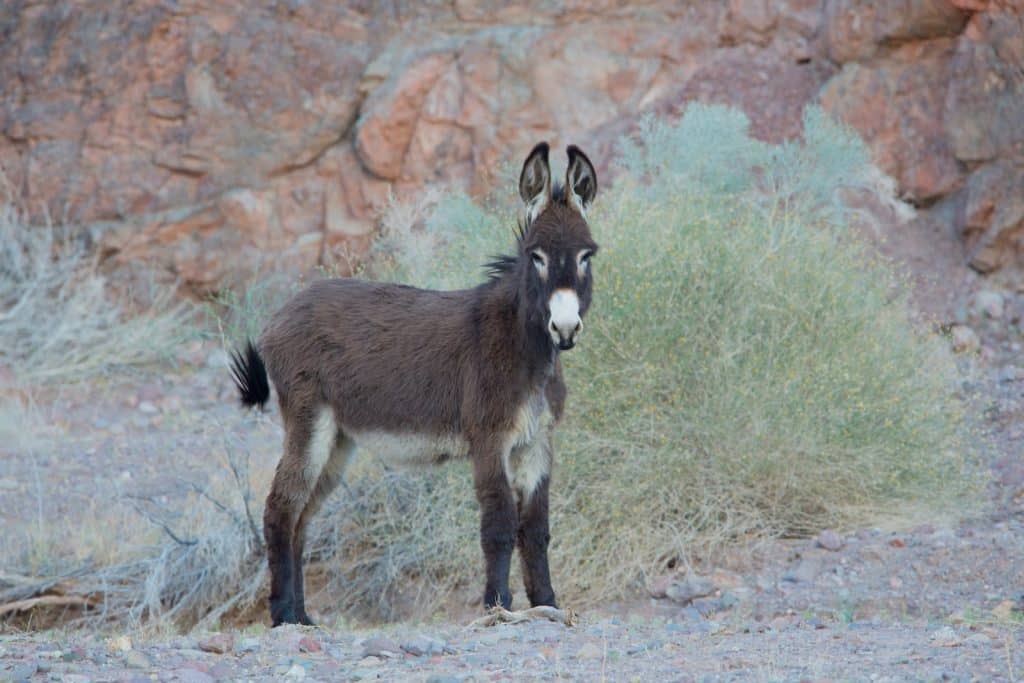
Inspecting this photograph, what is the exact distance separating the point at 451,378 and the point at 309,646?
1.65 metres

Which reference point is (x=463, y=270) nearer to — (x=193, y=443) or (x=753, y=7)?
(x=193, y=443)

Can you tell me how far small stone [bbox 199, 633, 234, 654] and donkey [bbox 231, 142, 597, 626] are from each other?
1310 millimetres

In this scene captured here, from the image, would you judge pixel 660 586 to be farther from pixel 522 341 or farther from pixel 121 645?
pixel 121 645

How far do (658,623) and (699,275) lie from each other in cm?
253

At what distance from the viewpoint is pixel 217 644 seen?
15.1 feet

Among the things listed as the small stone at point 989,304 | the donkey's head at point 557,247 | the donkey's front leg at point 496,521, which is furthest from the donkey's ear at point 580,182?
the small stone at point 989,304

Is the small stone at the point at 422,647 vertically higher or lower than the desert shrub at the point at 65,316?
lower

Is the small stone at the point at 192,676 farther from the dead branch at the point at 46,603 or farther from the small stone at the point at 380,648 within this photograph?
the dead branch at the point at 46,603

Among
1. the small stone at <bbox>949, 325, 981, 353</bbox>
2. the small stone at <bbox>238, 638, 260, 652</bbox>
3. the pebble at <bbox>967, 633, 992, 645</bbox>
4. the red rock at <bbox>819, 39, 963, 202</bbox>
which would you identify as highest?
the red rock at <bbox>819, 39, 963, 202</bbox>

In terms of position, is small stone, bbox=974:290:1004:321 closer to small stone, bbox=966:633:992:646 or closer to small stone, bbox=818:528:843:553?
small stone, bbox=818:528:843:553

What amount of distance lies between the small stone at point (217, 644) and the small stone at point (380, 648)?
501 mm

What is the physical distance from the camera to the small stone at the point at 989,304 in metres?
10.6

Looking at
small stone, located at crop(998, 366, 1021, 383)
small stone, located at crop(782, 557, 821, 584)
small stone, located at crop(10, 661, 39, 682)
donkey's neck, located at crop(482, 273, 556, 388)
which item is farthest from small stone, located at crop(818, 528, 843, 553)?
small stone, located at crop(10, 661, 39, 682)

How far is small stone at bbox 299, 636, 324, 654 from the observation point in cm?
462
